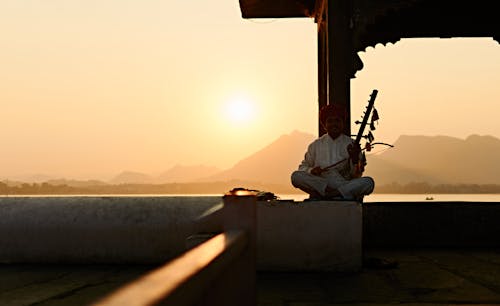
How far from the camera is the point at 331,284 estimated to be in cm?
418

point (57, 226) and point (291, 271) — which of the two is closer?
point (291, 271)

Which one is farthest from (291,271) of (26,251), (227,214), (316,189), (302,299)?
(227,214)

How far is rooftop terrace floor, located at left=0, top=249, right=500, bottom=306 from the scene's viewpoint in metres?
3.60

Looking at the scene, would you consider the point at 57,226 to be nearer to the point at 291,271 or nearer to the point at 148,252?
the point at 148,252

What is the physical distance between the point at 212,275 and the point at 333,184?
12.7 feet

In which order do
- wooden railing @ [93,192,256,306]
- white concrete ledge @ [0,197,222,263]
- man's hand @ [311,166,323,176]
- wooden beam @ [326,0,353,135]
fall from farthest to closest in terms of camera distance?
wooden beam @ [326,0,353,135] < white concrete ledge @ [0,197,222,263] < man's hand @ [311,166,323,176] < wooden railing @ [93,192,256,306]

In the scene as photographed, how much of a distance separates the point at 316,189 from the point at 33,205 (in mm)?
2783

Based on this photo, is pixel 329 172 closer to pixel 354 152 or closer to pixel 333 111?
pixel 354 152

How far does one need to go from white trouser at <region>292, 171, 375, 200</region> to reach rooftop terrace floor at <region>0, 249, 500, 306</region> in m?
0.67

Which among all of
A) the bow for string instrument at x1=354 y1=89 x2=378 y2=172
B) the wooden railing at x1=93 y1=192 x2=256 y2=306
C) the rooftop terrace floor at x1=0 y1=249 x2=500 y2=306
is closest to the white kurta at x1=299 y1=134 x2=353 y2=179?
the bow for string instrument at x1=354 y1=89 x2=378 y2=172

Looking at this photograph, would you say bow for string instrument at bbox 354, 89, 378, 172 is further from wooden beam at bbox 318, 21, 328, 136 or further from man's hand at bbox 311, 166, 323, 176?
wooden beam at bbox 318, 21, 328, 136

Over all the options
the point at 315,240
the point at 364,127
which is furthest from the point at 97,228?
the point at 364,127

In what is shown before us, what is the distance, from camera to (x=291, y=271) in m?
4.80

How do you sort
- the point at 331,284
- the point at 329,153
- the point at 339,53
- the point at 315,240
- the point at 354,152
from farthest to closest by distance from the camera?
1. the point at 339,53
2. the point at 329,153
3. the point at 354,152
4. the point at 315,240
5. the point at 331,284
